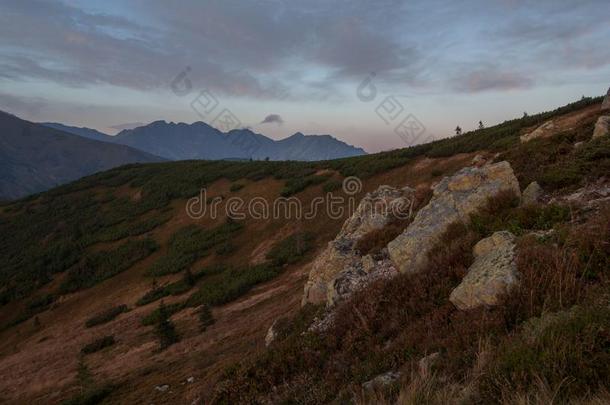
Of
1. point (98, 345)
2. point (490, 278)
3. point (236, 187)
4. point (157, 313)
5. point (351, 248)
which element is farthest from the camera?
point (236, 187)

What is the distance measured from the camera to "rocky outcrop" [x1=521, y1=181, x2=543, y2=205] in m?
8.65

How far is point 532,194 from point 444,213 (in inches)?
78.0

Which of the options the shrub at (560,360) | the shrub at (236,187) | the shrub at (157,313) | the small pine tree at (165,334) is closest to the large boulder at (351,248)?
the shrub at (560,360)

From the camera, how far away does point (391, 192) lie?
16203 millimetres

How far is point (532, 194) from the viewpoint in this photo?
884 cm

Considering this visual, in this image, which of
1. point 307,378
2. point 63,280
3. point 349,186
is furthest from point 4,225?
point 307,378

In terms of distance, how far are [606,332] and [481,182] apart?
6.99 metres

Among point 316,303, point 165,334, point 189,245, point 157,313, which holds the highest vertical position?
point 189,245

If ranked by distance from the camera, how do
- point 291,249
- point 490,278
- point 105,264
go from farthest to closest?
point 105,264
point 291,249
point 490,278

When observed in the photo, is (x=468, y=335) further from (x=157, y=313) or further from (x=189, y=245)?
(x=189, y=245)

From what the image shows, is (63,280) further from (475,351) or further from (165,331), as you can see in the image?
(475,351)

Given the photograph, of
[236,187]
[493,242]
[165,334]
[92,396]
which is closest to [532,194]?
[493,242]

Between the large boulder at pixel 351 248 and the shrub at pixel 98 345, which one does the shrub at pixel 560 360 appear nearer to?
the large boulder at pixel 351 248

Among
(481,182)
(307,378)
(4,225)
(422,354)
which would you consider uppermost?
(4,225)
